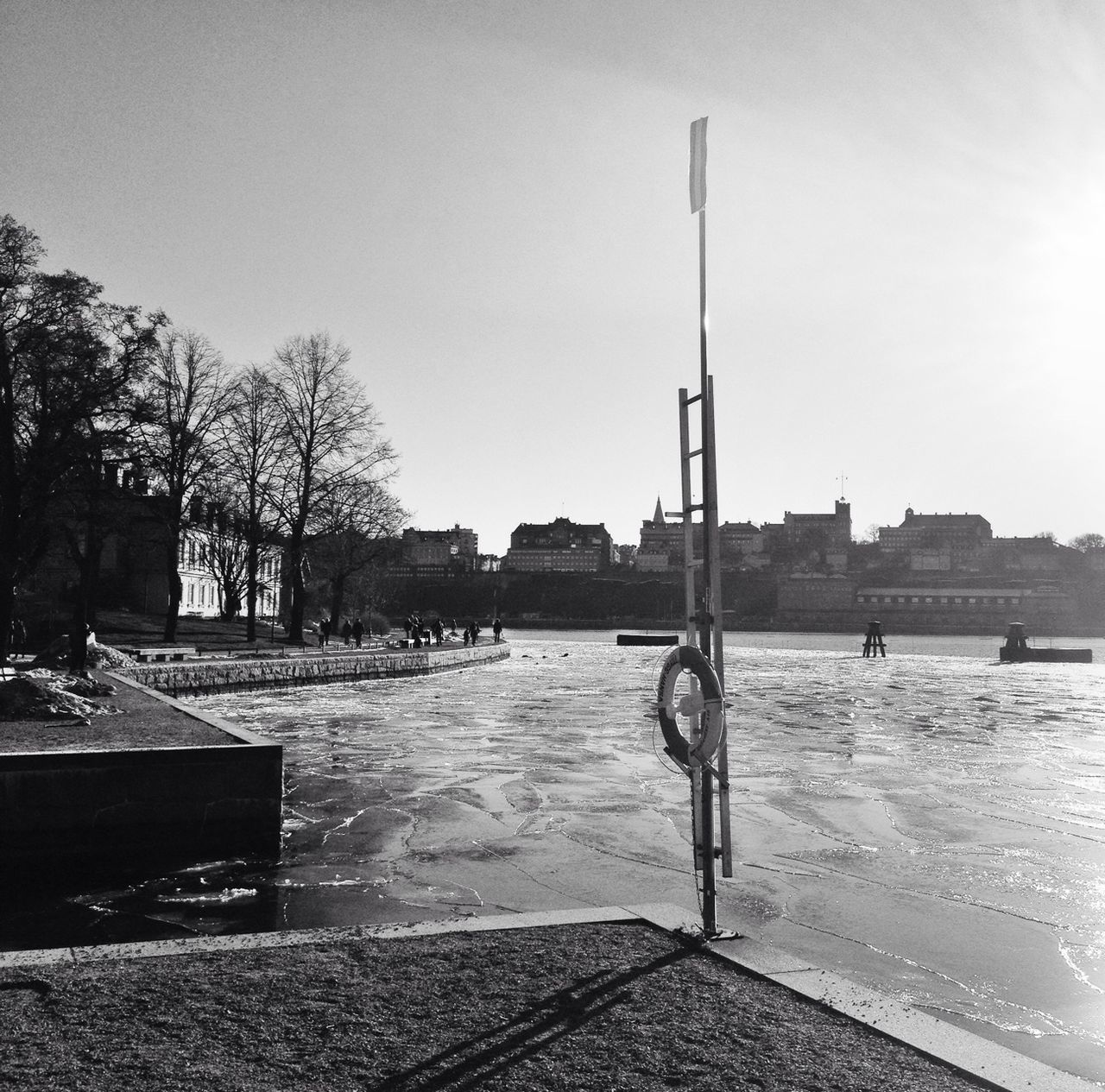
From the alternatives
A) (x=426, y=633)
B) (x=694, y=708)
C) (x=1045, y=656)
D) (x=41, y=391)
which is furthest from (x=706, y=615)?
(x=1045, y=656)

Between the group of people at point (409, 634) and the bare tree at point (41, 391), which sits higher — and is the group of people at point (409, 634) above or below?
below

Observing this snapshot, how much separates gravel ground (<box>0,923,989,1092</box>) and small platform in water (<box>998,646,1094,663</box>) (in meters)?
66.0

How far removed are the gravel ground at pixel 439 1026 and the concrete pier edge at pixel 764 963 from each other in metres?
0.10

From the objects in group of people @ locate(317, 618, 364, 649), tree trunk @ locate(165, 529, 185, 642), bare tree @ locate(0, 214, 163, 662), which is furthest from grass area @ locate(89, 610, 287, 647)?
bare tree @ locate(0, 214, 163, 662)

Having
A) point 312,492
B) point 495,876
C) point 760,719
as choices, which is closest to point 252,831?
point 495,876

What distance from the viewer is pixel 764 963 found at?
5738mm

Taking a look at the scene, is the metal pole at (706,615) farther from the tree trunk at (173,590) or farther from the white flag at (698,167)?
the tree trunk at (173,590)

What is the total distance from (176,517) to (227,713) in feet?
74.9

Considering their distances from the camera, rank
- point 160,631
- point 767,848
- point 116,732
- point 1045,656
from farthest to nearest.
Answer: point 1045,656
point 160,631
point 116,732
point 767,848

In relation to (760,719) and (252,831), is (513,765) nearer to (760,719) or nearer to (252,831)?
(252,831)

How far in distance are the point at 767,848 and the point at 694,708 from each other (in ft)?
14.1

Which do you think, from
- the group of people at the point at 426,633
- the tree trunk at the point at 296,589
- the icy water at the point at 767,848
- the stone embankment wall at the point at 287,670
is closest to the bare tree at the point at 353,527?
the tree trunk at the point at 296,589

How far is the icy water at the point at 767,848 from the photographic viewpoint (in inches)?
280

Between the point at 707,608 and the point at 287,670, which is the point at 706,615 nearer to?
the point at 707,608
